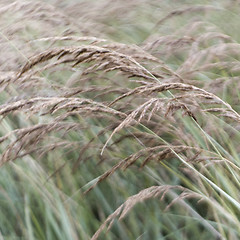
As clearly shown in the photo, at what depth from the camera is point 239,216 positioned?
4.69 feet

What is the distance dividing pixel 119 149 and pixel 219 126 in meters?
0.38

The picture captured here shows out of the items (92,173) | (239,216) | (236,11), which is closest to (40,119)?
(92,173)

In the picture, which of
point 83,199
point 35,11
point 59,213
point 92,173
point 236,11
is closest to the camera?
point 59,213

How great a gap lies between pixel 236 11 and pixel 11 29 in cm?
129

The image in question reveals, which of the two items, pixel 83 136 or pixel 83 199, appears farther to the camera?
pixel 83 136

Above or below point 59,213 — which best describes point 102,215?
below

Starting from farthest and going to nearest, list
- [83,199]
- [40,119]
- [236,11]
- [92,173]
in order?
[236,11] < [40,119] < [92,173] < [83,199]

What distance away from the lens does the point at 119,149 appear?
5.30ft

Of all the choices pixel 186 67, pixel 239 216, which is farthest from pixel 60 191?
pixel 186 67

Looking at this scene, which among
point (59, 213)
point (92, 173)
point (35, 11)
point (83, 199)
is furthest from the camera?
point (35, 11)

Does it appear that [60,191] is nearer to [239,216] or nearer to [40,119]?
[40,119]

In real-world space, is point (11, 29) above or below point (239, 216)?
above

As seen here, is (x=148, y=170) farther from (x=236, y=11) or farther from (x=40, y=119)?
(x=236, y=11)

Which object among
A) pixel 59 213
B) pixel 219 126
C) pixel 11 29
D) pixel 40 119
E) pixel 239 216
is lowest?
pixel 239 216
